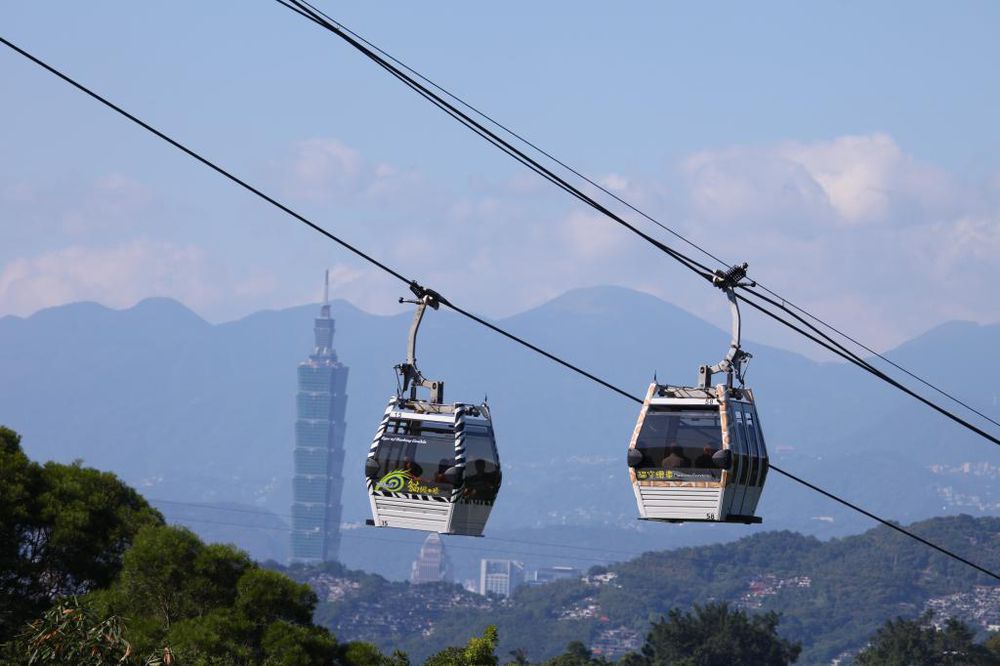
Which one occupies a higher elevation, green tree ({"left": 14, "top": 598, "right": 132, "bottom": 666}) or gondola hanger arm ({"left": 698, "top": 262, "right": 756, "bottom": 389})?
gondola hanger arm ({"left": 698, "top": 262, "right": 756, "bottom": 389})

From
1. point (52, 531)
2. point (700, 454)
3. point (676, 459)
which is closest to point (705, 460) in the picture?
point (700, 454)

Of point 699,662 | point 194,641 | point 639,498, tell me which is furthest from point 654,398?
point 699,662

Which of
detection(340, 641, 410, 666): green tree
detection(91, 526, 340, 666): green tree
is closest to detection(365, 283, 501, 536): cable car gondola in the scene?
detection(91, 526, 340, 666): green tree

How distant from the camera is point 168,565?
5534 cm

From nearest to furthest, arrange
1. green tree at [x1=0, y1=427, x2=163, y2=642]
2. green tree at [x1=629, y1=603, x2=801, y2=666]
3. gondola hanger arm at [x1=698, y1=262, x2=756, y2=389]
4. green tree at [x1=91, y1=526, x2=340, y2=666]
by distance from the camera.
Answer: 1. gondola hanger arm at [x1=698, y1=262, x2=756, y2=389]
2. green tree at [x1=91, y1=526, x2=340, y2=666]
3. green tree at [x1=0, y1=427, x2=163, y2=642]
4. green tree at [x1=629, y1=603, x2=801, y2=666]

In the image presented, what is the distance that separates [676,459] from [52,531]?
34228mm

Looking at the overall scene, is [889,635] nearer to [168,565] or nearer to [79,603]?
[168,565]

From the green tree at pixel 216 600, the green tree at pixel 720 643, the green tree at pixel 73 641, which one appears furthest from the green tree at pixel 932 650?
the green tree at pixel 73 641

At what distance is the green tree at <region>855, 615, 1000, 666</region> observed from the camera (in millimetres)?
162625

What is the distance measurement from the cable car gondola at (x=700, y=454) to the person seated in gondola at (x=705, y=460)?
0.05 feet

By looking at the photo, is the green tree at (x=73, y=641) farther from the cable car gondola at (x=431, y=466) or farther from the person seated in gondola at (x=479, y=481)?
the person seated in gondola at (x=479, y=481)

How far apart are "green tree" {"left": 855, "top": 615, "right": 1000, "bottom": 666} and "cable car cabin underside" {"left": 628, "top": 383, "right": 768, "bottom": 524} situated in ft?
461

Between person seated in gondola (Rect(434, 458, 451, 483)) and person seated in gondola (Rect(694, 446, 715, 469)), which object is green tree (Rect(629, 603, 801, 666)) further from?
person seated in gondola (Rect(694, 446, 715, 469))

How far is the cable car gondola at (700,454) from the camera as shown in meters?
26.9
